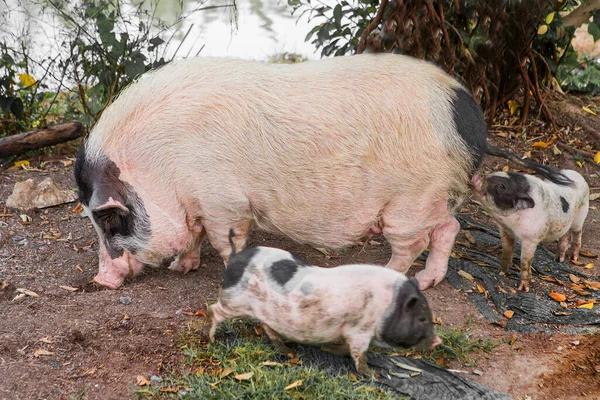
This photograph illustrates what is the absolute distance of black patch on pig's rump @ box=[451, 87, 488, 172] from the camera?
4.62 meters

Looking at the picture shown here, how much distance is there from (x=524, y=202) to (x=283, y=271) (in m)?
2.04

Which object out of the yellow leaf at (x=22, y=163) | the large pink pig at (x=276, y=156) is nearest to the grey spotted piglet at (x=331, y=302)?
the large pink pig at (x=276, y=156)

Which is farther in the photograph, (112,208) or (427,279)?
(427,279)

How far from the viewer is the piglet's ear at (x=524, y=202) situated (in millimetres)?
4930

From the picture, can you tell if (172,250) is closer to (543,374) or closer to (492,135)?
(543,374)

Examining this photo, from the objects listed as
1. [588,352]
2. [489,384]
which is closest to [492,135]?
[588,352]

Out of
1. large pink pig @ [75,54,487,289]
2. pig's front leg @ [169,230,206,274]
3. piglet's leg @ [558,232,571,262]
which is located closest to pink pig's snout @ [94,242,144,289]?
large pink pig @ [75,54,487,289]

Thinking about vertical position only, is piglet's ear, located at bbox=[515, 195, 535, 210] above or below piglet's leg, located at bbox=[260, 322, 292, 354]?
above

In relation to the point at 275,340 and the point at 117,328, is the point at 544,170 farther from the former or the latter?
the point at 117,328

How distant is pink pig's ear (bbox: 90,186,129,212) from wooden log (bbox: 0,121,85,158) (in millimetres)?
2233

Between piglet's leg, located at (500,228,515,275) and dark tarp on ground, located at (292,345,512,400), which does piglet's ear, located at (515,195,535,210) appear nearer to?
piglet's leg, located at (500,228,515,275)

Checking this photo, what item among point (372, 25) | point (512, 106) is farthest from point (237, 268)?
point (512, 106)

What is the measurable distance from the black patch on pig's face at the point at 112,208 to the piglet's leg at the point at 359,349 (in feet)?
5.24

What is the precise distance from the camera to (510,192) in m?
4.96
